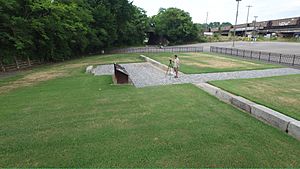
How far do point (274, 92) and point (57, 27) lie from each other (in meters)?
23.7

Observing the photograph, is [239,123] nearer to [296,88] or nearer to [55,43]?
[296,88]

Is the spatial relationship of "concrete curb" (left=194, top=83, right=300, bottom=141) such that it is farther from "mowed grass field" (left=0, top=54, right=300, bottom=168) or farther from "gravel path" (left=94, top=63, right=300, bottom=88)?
"gravel path" (left=94, top=63, right=300, bottom=88)

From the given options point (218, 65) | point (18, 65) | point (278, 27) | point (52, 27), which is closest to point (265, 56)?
point (218, 65)

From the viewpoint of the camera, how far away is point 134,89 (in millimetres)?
10688

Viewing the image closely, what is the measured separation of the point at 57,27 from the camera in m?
24.7

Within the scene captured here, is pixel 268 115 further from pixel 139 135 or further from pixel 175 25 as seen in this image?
pixel 175 25

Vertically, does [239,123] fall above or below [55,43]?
below

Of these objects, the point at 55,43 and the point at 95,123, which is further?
the point at 55,43

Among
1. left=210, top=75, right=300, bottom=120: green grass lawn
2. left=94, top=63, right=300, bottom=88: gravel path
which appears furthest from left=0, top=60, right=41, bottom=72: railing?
left=210, top=75, right=300, bottom=120: green grass lawn

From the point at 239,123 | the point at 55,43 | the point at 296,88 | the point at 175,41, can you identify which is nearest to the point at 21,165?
the point at 239,123

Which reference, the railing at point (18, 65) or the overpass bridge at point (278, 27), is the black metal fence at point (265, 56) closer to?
the railing at point (18, 65)

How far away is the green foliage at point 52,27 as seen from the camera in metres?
Answer: 20.7

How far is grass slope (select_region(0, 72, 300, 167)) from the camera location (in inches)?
168

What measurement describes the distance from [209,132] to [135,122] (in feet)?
7.04
